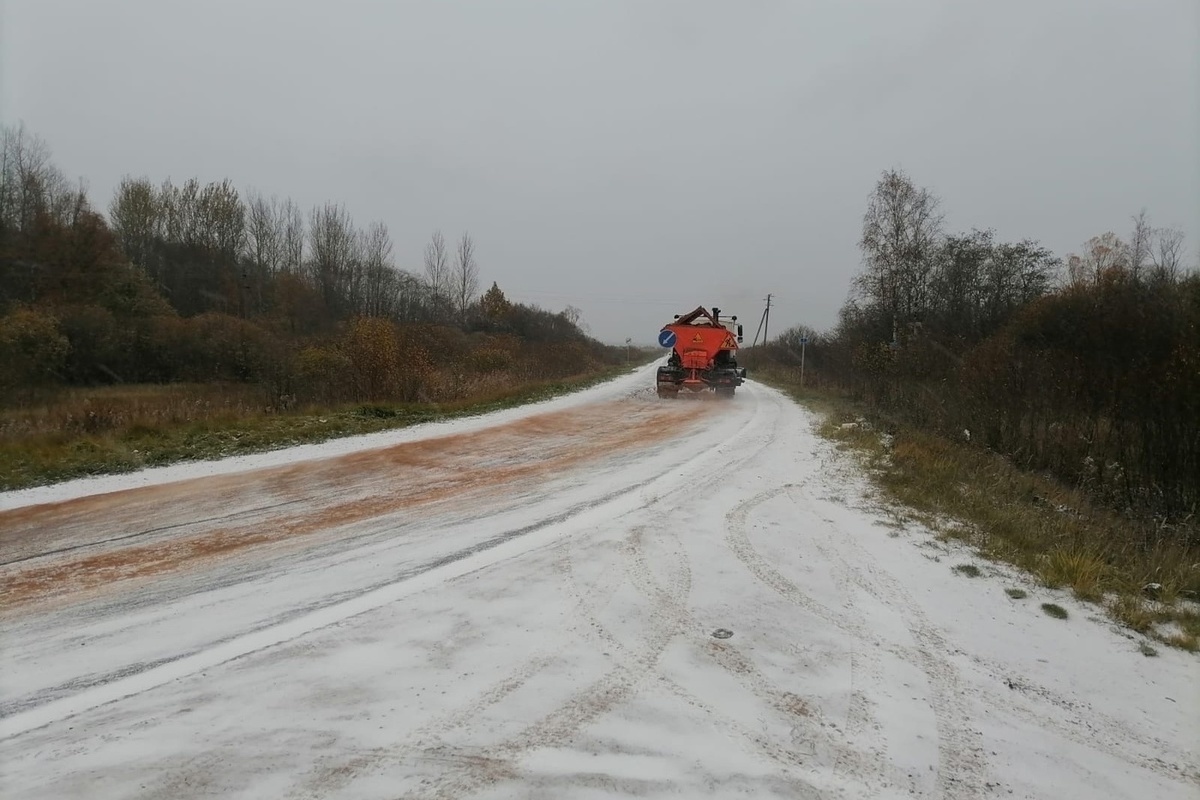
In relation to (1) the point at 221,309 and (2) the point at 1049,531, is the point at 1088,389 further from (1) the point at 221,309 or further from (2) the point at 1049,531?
(1) the point at 221,309

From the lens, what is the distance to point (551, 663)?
3207mm

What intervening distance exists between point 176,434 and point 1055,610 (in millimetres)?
11839

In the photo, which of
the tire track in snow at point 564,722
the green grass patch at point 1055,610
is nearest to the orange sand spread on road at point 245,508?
the tire track in snow at point 564,722

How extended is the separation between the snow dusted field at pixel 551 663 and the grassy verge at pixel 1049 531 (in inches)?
16.2

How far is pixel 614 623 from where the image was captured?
12.2 ft

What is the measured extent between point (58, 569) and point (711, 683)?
4.83 meters

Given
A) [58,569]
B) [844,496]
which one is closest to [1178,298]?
[844,496]

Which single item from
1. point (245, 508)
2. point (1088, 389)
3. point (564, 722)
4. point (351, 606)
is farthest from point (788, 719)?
point (1088, 389)

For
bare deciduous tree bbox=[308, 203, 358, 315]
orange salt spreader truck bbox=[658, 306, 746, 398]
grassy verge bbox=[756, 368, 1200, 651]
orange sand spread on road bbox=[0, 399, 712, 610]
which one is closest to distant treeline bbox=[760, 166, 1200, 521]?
grassy verge bbox=[756, 368, 1200, 651]

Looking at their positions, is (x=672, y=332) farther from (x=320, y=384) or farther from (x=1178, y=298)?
(x=1178, y=298)

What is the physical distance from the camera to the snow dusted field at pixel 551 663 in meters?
2.46

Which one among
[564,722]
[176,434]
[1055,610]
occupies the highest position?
[176,434]

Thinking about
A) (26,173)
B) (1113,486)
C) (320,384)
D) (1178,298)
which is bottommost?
(1113,486)

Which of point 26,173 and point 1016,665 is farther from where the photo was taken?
point 26,173
